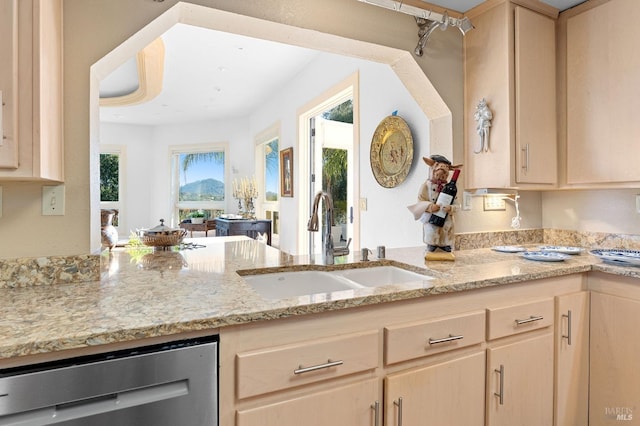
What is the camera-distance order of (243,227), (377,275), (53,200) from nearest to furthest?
(53,200) → (377,275) → (243,227)

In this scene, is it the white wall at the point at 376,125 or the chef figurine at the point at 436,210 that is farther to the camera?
the white wall at the point at 376,125

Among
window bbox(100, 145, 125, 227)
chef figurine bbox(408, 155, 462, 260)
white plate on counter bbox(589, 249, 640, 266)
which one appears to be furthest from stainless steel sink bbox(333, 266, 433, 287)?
window bbox(100, 145, 125, 227)

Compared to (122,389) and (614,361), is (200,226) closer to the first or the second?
(122,389)

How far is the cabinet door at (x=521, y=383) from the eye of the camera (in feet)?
4.53

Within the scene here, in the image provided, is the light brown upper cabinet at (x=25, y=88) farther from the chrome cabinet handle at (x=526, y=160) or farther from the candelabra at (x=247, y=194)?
the candelabra at (x=247, y=194)

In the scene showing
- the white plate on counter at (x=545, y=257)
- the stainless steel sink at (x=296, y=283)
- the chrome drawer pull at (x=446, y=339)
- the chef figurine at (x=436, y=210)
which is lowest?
the chrome drawer pull at (x=446, y=339)

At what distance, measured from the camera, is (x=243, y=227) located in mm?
4816

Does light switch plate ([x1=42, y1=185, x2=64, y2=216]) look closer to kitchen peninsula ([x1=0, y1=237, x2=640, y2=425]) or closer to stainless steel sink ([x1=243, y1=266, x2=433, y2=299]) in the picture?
kitchen peninsula ([x1=0, y1=237, x2=640, y2=425])

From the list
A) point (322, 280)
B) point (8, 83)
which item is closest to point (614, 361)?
point (322, 280)

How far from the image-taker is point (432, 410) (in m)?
1.25

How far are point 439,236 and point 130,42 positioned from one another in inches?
62.3

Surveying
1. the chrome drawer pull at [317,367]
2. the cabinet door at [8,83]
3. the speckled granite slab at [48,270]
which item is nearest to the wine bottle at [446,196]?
the chrome drawer pull at [317,367]

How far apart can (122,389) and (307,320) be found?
0.49 metres

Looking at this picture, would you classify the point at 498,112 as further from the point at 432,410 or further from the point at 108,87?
the point at 108,87
